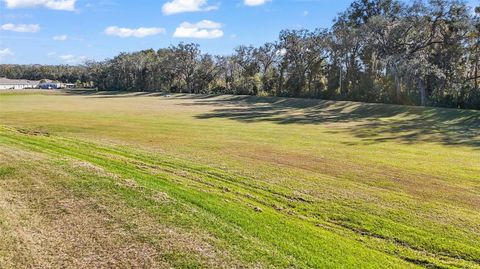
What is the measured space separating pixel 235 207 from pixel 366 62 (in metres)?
53.8

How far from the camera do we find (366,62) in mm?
58469

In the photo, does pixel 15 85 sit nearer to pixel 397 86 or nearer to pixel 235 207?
pixel 397 86

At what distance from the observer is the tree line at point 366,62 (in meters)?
45.5

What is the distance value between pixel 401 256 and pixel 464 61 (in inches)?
1877

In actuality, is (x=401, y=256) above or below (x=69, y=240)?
below

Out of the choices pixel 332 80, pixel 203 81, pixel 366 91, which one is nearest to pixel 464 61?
pixel 366 91

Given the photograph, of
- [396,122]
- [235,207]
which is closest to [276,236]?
[235,207]

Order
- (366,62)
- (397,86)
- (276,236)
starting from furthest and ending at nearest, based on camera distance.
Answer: (366,62) → (397,86) → (276,236)

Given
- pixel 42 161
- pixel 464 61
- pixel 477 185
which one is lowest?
pixel 477 185

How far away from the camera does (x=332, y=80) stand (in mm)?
62375

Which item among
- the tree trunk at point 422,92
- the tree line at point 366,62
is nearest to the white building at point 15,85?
the tree line at point 366,62

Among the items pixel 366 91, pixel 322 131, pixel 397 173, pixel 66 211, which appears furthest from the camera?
pixel 366 91

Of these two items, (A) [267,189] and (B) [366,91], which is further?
(B) [366,91]

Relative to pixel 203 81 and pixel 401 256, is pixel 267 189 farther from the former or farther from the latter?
pixel 203 81
